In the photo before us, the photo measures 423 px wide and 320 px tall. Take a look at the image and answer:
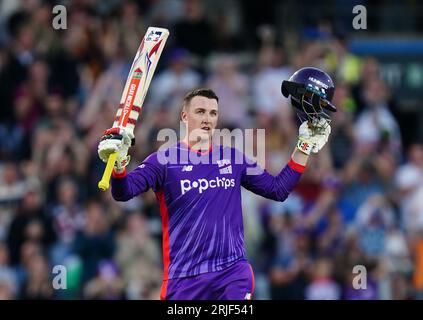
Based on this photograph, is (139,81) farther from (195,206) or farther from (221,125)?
(221,125)

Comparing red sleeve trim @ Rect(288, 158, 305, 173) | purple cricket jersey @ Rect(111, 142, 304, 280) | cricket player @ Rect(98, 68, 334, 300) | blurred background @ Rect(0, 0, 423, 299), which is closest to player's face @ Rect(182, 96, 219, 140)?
cricket player @ Rect(98, 68, 334, 300)

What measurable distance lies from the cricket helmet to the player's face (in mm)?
755

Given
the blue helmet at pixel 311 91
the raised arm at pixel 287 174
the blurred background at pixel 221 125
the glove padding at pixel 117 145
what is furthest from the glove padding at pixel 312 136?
the blurred background at pixel 221 125

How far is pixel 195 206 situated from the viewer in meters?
10.6

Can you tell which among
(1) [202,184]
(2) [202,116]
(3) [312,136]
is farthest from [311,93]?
(1) [202,184]

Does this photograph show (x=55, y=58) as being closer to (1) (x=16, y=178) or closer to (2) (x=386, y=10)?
(1) (x=16, y=178)

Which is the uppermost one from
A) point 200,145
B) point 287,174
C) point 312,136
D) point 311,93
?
point 311,93

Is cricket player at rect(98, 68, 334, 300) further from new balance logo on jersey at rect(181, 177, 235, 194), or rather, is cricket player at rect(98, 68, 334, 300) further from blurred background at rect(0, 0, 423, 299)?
blurred background at rect(0, 0, 423, 299)

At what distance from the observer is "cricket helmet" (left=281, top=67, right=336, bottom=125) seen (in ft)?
35.9

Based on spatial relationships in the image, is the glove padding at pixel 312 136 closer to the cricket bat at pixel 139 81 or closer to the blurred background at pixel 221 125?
the cricket bat at pixel 139 81

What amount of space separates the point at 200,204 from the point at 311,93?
140 cm

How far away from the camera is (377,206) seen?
57.1 ft

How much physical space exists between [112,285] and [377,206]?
12.7 feet

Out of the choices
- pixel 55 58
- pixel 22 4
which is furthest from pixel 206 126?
pixel 22 4
